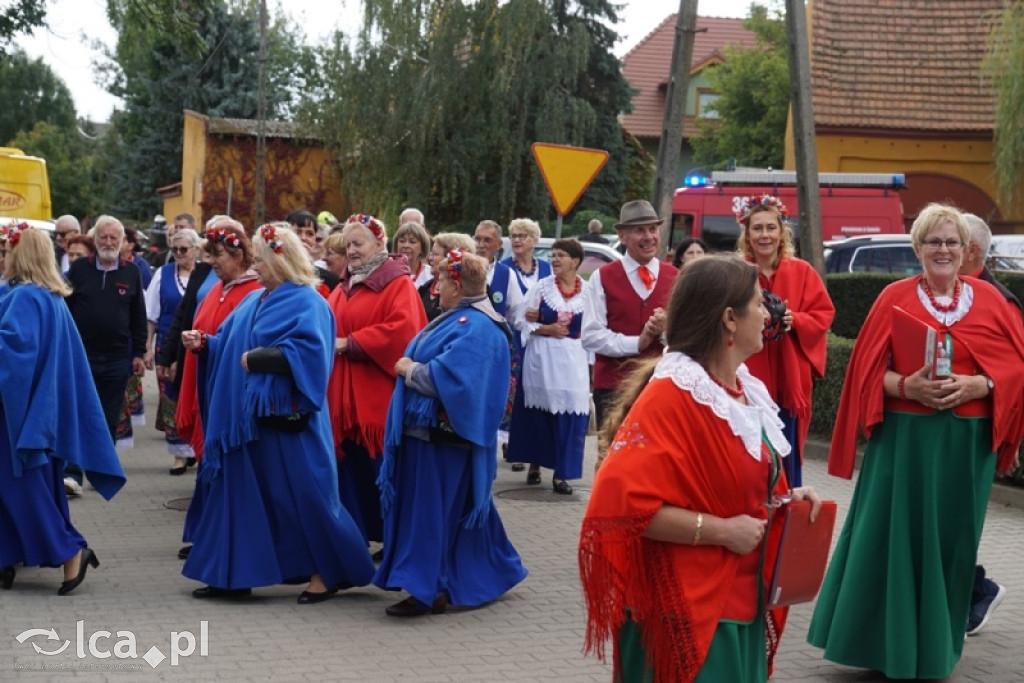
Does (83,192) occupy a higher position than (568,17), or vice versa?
(568,17)

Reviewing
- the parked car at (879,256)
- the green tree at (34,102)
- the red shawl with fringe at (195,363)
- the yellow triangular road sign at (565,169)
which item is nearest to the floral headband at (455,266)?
the red shawl with fringe at (195,363)

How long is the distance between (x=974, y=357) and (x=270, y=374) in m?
3.42

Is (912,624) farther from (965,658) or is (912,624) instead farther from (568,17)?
(568,17)

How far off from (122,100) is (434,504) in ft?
190

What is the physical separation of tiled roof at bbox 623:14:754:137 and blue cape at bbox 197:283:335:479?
45167 mm

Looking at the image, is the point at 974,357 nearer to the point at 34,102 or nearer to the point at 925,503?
the point at 925,503

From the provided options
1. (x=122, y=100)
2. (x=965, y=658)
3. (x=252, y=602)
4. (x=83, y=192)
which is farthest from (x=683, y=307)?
(x=83, y=192)

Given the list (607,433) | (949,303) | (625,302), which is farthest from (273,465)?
(607,433)

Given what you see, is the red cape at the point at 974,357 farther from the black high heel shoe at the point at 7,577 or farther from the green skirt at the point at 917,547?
the black high heel shoe at the point at 7,577

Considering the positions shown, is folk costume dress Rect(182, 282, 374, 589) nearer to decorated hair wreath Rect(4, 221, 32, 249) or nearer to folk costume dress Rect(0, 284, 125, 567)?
folk costume dress Rect(0, 284, 125, 567)

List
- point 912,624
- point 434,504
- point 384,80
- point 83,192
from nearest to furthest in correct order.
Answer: point 912,624 → point 434,504 → point 384,80 → point 83,192

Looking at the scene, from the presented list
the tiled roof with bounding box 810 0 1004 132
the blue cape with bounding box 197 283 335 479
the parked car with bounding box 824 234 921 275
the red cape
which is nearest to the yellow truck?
the parked car with bounding box 824 234 921 275

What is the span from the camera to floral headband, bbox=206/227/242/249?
28.8 feet

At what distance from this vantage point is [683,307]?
13.3 ft
